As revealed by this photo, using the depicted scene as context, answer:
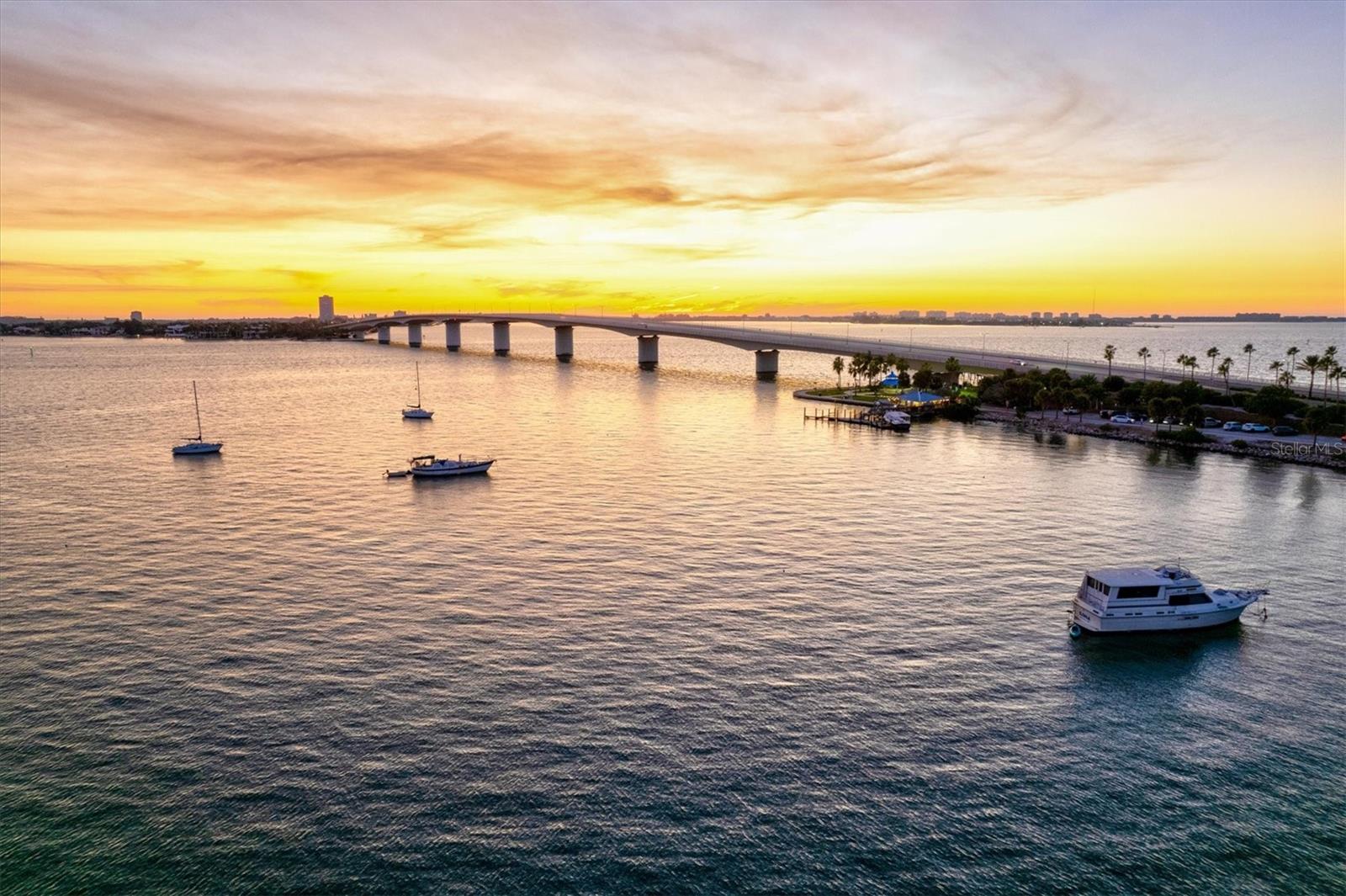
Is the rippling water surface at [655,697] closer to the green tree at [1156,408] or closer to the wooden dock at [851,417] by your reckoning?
the green tree at [1156,408]

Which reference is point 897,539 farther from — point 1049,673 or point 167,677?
point 167,677

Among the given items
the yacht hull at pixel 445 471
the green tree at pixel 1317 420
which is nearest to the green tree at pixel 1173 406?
the green tree at pixel 1317 420


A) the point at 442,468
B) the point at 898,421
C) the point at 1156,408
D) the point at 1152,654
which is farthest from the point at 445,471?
the point at 1156,408

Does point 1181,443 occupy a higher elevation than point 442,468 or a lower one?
lower

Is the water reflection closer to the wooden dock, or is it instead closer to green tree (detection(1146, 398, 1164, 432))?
green tree (detection(1146, 398, 1164, 432))

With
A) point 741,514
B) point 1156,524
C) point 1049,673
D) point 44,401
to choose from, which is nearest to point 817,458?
point 741,514

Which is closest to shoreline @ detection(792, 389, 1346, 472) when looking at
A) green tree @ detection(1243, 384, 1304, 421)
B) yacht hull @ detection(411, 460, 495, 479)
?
green tree @ detection(1243, 384, 1304, 421)

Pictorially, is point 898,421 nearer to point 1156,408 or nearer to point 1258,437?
point 1156,408
